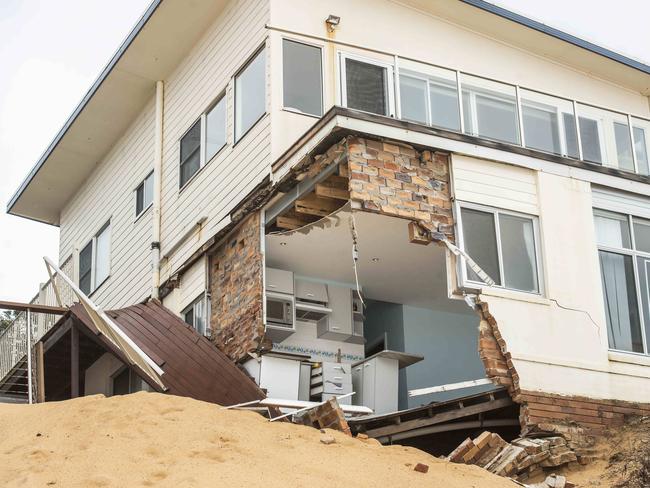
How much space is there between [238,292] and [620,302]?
536 centimetres

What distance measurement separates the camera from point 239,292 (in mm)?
15078

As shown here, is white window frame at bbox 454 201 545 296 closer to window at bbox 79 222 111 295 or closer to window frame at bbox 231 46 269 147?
window frame at bbox 231 46 269 147

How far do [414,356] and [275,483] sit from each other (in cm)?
613

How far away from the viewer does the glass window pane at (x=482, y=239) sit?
44.2 ft

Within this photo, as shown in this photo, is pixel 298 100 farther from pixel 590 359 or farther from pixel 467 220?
pixel 590 359

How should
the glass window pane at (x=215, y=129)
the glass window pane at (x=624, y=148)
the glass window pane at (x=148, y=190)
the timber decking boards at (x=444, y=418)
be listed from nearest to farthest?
the timber decking boards at (x=444, y=418)
the glass window pane at (x=624, y=148)
the glass window pane at (x=215, y=129)
the glass window pane at (x=148, y=190)

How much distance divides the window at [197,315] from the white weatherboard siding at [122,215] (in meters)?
1.67

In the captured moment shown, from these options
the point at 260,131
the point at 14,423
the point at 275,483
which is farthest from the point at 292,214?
the point at 275,483

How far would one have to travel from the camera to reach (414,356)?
50.1 feet

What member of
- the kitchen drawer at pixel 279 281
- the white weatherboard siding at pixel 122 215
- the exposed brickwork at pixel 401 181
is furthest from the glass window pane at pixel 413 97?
the white weatherboard siding at pixel 122 215

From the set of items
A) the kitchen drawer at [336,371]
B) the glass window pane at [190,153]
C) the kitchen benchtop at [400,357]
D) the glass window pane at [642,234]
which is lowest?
the kitchen drawer at [336,371]

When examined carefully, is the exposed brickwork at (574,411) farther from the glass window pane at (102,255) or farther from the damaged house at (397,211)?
the glass window pane at (102,255)

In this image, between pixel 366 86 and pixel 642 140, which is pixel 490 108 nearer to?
pixel 366 86

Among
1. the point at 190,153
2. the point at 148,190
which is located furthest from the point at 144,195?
Answer: the point at 190,153
